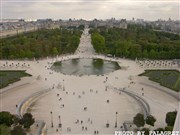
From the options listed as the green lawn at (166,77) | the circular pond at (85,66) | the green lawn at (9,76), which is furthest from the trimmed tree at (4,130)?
the circular pond at (85,66)

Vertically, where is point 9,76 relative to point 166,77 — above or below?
above

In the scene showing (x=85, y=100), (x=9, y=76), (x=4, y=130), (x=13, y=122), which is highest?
(x=9, y=76)

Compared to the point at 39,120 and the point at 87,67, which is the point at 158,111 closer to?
the point at 39,120

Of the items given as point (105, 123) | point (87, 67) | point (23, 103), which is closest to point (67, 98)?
point (23, 103)

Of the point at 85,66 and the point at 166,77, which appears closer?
the point at 166,77

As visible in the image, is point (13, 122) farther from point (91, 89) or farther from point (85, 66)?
point (85, 66)

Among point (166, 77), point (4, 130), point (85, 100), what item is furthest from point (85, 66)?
point (4, 130)
